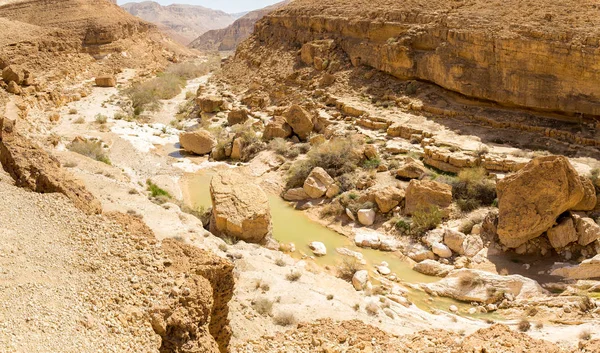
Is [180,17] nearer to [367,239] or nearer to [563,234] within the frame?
[367,239]

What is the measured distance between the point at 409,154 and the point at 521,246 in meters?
5.45

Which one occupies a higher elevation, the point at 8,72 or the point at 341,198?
the point at 8,72

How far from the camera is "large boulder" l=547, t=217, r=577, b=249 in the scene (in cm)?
1138

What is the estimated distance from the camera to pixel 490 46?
17.7 meters

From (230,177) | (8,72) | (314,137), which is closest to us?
(230,177)

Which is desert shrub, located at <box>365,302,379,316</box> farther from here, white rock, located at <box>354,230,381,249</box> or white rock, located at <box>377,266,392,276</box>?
white rock, located at <box>354,230,381,249</box>

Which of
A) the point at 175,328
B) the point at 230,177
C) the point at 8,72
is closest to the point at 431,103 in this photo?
the point at 230,177

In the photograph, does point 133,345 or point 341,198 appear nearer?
point 133,345

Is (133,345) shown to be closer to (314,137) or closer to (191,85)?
(314,137)

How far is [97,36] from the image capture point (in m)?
32.3

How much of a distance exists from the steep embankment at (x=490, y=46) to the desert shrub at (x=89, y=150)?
1283 centimetres

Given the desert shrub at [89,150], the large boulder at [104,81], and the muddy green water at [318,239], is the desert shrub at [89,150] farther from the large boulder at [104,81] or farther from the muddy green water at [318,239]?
the large boulder at [104,81]

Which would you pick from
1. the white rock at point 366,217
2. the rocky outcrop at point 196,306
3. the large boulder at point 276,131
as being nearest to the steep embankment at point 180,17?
the large boulder at point 276,131

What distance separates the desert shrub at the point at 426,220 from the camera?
13.0 metres
